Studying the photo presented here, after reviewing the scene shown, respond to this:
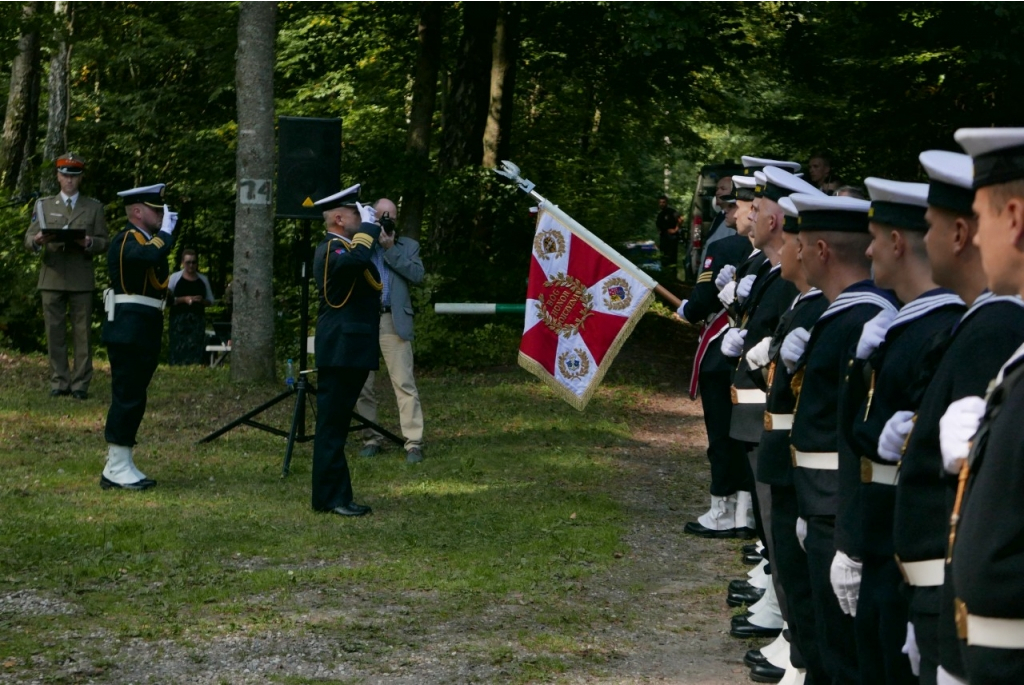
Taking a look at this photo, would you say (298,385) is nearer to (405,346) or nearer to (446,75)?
(405,346)

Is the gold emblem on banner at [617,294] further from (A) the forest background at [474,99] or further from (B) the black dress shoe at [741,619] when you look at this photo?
(A) the forest background at [474,99]

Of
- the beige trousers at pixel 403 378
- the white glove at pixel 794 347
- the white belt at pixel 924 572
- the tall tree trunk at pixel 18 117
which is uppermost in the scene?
the tall tree trunk at pixel 18 117

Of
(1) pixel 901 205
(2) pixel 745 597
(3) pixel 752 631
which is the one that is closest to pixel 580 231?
(2) pixel 745 597

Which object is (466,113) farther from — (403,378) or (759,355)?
(759,355)

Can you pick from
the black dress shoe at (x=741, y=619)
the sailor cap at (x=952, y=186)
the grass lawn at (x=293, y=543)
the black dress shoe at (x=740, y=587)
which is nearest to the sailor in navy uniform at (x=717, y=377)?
the grass lawn at (x=293, y=543)

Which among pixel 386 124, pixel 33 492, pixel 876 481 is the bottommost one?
pixel 33 492

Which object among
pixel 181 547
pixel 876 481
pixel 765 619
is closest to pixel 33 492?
pixel 181 547

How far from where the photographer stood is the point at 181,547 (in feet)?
29.0

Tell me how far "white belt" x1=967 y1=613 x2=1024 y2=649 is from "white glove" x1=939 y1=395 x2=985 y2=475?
1.13 ft

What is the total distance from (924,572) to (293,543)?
609 cm

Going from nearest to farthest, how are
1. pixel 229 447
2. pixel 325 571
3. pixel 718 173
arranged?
pixel 325 571, pixel 229 447, pixel 718 173

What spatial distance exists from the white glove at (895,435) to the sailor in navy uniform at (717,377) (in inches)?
193

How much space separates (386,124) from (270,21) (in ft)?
33.2

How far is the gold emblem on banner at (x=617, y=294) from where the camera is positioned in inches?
395
